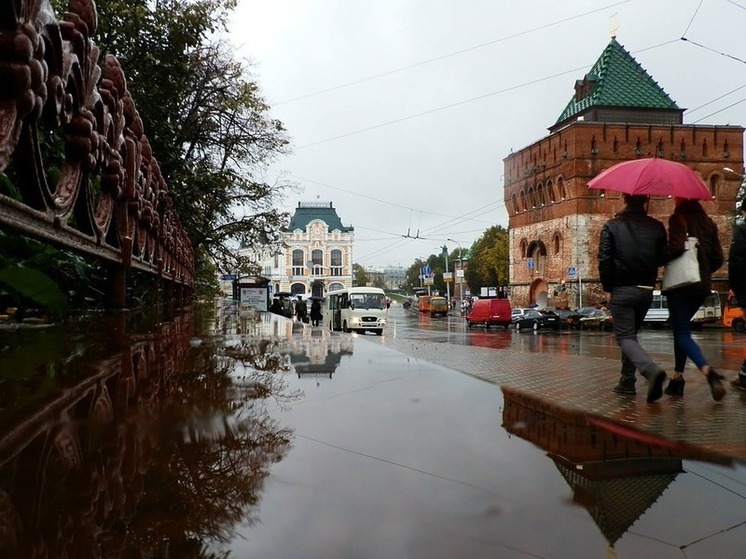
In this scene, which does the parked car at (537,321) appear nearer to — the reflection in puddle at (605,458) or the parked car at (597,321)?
the parked car at (597,321)

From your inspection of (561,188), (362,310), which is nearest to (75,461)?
(362,310)

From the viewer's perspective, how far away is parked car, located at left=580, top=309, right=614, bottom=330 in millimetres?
33178

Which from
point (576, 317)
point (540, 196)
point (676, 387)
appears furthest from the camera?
point (540, 196)

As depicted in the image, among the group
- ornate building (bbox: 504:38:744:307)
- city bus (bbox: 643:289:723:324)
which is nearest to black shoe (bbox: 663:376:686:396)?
city bus (bbox: 643:289:723:324)

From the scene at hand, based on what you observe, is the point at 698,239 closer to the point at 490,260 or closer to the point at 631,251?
the point at 631,251

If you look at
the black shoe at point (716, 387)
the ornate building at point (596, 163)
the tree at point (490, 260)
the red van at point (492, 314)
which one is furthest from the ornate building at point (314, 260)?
the black shoe at point (716, 387)

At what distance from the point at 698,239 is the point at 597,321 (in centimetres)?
3174

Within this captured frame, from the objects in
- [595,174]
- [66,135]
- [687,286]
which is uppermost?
[595,174]

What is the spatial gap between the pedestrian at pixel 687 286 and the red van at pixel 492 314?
1296 inches

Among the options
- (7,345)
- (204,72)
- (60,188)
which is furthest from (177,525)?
(204,72)

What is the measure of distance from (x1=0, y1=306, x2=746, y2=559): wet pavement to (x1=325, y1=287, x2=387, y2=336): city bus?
2483 cm

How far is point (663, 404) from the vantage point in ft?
12.0

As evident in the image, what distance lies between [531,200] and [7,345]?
1917 inches

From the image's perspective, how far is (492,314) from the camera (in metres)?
36.9
